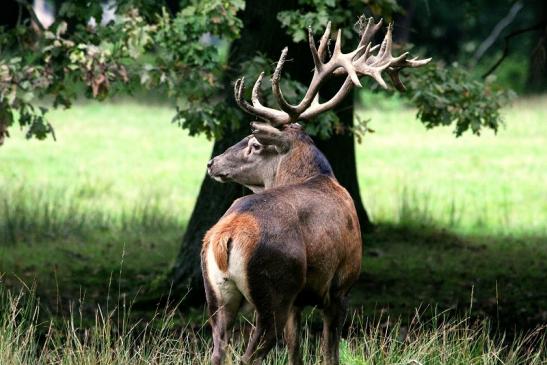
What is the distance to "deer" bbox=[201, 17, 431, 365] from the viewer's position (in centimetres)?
570

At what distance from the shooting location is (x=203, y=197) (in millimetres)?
10508

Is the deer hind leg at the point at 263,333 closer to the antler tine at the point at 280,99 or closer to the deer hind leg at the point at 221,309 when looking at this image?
the deer hind leg at the point at 221,309

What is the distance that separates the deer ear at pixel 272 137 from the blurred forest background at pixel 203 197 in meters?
1.10

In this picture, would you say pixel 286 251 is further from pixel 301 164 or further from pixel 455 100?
pixel 455 100

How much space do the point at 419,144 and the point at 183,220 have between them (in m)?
9.20

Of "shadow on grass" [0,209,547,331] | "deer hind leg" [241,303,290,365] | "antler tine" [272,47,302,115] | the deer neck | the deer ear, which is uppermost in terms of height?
"antler tine" [272,47,302,115]

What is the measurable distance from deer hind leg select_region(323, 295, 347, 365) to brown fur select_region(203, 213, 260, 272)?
3.09 feet

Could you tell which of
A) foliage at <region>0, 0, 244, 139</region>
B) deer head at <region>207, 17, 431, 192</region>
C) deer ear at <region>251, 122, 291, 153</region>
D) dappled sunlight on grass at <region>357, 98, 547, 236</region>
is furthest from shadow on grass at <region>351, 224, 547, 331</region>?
deer ear at <region>251, 122, 291, 153</region>

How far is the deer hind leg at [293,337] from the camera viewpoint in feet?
21.2

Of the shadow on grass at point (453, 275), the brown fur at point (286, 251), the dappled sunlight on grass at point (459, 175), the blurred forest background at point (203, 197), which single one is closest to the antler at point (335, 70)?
the brown fur at point (286, 251)

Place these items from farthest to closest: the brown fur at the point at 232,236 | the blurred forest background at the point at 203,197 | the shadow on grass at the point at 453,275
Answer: the shadow on grass at the point at 453,275 → the blurred forest background at the point at 203,197 → the brown fur at the point at 232,236

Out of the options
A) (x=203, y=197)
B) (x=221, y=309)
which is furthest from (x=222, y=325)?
(x=203, y=197)

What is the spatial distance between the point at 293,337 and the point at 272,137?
4.12 feet

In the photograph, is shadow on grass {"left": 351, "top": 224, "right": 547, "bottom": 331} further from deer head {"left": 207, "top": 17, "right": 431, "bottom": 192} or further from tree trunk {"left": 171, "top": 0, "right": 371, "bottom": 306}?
deer head {"left": 207, "top": 17, "right": 431, "bottom": 192}
